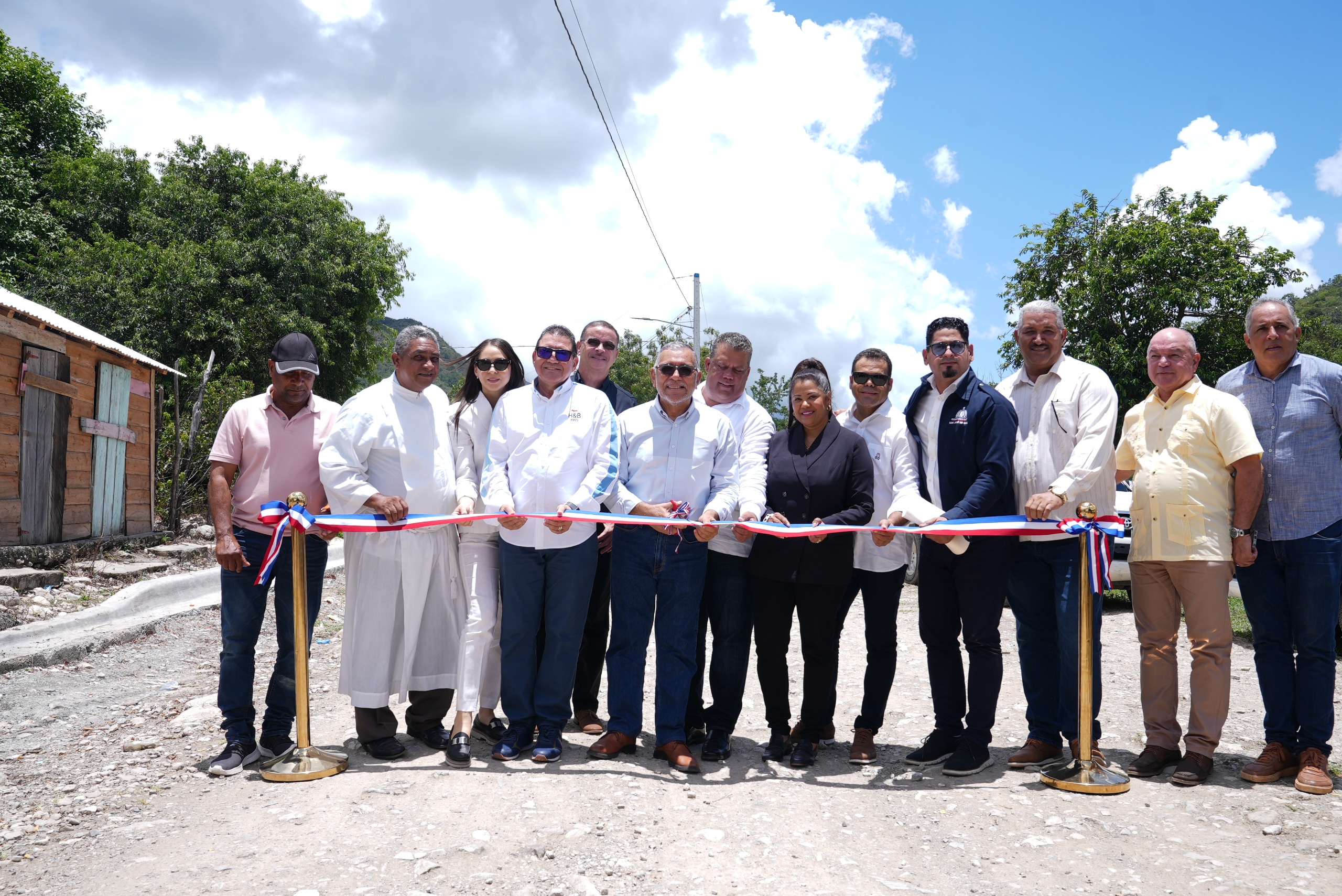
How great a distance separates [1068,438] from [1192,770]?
1.84 meters

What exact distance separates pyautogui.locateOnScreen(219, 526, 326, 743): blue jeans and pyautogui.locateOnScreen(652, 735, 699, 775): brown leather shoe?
1855 mm

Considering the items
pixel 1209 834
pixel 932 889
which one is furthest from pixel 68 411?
pixel 1209 834

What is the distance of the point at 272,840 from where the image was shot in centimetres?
364

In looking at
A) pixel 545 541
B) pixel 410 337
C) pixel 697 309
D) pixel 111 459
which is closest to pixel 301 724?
pixel 545 541

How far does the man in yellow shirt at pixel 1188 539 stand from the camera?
4602 millimetres

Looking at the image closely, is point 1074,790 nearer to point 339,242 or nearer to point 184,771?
point 184,771

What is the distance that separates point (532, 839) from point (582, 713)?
1866 millimetres

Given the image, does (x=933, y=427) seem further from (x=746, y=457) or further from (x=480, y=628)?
(x=480, y=628)

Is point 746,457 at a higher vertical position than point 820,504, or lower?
higher

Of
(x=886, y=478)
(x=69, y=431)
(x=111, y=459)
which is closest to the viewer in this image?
(x=886, y=478)

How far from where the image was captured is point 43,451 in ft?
34.9

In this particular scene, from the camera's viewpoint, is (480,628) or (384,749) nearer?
(384,749)

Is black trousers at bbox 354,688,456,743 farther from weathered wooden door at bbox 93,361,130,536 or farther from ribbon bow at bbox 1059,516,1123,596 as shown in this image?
weathered wooden door at bbox 93,361,130,536

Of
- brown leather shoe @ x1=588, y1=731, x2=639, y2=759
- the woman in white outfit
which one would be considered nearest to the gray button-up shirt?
brown leather shoe @ x1=588, y1=731, x2=639, y2=759
